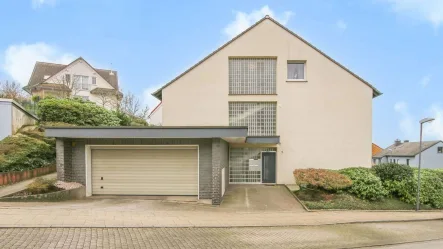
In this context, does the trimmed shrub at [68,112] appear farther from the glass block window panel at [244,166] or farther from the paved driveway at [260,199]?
the paved driveway at [260,199]

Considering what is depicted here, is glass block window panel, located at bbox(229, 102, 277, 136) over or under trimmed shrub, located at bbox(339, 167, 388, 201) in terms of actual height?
over

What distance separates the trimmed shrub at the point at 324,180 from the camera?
12.8 m

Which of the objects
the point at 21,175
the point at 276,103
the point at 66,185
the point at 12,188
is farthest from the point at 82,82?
the point at 66,185

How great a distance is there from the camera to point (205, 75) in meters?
18.0

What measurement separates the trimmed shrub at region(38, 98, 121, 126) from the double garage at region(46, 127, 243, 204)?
26.7 ft

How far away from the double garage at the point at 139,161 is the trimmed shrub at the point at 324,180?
4019 mm

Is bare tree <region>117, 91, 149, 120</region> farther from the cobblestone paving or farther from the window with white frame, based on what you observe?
the cobblestone paving

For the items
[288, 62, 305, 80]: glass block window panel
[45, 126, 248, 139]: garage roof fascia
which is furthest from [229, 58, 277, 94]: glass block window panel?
[45, 126, 248, 139]: garage roof fascia

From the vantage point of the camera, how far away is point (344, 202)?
39.8 ft

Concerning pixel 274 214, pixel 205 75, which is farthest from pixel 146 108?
pixel 274 214

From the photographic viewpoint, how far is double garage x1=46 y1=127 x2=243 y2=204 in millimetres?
11203

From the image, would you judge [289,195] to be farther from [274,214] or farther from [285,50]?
[285,50]

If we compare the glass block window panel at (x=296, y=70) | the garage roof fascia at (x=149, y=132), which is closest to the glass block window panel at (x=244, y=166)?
the glass block window panel at (x=296, y=70)

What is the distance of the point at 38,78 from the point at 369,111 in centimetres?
4134
